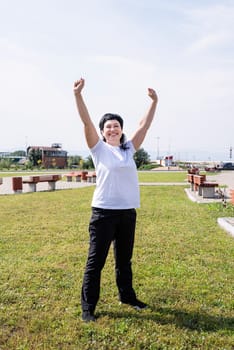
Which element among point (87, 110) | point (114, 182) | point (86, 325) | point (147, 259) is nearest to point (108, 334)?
point (86, 325)

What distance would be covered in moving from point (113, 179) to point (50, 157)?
206ft

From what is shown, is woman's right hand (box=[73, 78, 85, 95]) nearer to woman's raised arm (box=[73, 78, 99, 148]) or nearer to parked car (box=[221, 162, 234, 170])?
woman's raised arm (box=[73, 78, 99, 148])

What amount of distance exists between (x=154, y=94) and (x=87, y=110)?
851 millimetres

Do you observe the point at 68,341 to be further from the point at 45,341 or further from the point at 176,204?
the point at 176,204

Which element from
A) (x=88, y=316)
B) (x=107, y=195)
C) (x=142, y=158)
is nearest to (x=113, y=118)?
(x=107, y=195)

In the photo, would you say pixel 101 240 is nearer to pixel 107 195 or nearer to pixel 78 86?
pixel 107 195

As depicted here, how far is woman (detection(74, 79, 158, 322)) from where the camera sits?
10.8 ft

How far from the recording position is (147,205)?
10.9 m

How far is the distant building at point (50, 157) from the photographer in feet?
207

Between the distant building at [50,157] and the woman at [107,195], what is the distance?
59123 mm

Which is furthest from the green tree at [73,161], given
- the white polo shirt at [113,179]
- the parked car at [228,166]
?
the white polo shirt at [113,179]

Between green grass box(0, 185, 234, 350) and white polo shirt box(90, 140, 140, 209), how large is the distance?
3.34 ft

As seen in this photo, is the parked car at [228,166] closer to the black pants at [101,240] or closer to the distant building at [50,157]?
the distant building at [50,157]

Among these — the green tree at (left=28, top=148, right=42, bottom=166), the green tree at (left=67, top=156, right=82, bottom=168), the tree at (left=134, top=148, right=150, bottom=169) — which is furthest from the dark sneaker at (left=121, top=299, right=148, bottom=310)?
the green tree at (left=28, top=148, right=42, bottom=166)
